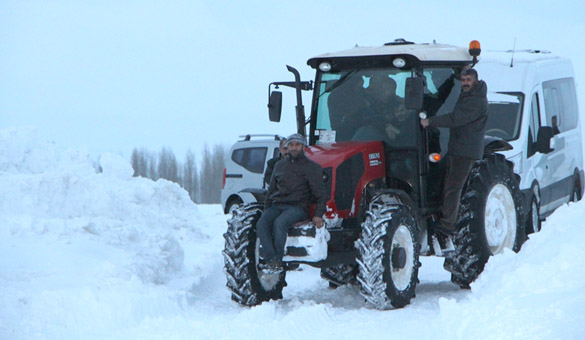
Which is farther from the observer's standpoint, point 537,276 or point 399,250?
point 399,250

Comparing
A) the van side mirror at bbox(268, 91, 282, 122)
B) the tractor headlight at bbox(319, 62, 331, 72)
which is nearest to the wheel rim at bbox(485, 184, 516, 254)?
the tractor headlight at bbox(319, 62, 331, 72)

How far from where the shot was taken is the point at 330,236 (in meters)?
7.93

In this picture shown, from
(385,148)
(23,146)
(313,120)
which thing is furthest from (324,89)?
(23,146)

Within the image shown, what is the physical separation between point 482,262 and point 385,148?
5.15 ft

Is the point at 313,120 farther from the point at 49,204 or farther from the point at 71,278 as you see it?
the point at 49,204

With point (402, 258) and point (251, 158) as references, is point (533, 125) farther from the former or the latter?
point (251, 158)

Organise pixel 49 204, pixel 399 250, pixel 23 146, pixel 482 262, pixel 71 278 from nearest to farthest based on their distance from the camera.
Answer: pixel 399 250
pixel 482 262
pixel 71 278
pixel 49 204
pixel 23 146

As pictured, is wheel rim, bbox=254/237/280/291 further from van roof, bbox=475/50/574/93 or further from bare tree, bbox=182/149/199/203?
bare tree, bbox=182/149/199/203

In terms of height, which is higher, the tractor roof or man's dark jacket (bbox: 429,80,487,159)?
the tractor roof

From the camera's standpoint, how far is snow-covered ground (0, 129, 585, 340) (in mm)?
5629

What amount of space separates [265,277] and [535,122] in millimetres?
5960

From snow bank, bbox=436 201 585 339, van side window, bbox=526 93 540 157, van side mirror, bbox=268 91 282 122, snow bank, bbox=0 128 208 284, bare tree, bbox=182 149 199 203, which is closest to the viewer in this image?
snow bank, bbox=436 201 585 339

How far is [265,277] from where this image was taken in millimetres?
8461

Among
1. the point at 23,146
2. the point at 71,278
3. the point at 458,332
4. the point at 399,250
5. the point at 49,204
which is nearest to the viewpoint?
the point at 458,332
